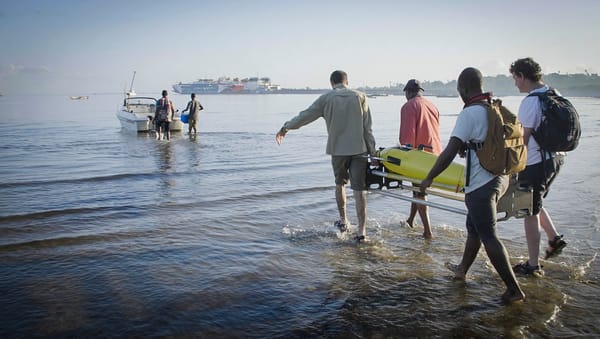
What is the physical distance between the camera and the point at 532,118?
4.39 m

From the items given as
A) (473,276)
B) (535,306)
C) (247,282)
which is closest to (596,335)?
(535,306)

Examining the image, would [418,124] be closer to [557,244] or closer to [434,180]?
[434,180]

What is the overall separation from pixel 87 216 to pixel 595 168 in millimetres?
13269

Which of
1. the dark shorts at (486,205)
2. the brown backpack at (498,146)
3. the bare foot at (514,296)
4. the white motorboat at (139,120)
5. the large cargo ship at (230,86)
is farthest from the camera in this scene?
the large cargo ship at (230,86)

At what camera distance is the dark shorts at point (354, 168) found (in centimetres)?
596

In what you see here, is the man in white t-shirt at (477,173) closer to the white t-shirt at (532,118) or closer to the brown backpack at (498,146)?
the brown backpack at (498,146)

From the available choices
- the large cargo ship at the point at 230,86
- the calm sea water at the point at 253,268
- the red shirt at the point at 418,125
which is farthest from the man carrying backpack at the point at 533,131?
the large cargo ship at the point at 230,86

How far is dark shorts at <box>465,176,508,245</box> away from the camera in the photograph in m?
3.86

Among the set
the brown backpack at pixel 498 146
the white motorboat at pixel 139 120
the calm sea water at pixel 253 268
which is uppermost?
the brown backpack at pixel 498 146

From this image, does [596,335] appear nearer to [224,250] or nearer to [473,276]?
[473,276]

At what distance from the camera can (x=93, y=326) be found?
12.3 feet

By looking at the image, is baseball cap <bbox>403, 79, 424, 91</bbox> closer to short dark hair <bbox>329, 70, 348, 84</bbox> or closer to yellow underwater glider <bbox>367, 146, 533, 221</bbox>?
short dark hair <bbox>329, 70, 348, 84</bbox>

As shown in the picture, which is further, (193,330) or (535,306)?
(535,306)

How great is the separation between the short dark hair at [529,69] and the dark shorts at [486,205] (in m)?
1.23
